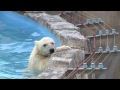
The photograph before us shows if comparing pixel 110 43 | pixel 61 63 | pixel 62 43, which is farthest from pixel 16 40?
pixel 61 63

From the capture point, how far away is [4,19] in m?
9.61

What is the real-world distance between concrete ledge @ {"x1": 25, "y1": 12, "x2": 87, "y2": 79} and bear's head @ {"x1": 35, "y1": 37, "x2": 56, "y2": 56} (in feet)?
0.39

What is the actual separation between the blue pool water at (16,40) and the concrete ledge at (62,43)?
0.53 ft

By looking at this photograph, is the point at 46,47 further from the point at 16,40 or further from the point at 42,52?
the point at 16,40

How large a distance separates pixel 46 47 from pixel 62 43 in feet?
3.10

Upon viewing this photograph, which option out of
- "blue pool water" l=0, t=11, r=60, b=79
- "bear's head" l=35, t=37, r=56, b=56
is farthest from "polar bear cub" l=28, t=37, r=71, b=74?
"blue pool water" l=0, t=11, r=60, b=79

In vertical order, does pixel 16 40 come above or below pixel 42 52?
above

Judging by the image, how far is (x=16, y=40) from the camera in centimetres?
825

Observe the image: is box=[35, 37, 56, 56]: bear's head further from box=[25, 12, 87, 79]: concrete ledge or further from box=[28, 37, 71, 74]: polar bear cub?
box=[25, 12, 87, 79]: concrete ledge

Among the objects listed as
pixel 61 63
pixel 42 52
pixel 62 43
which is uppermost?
pixel 62 43

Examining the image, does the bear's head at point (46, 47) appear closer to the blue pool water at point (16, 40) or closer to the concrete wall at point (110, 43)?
the blue pool water at point (16, 40)

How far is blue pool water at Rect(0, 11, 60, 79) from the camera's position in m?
6.53
